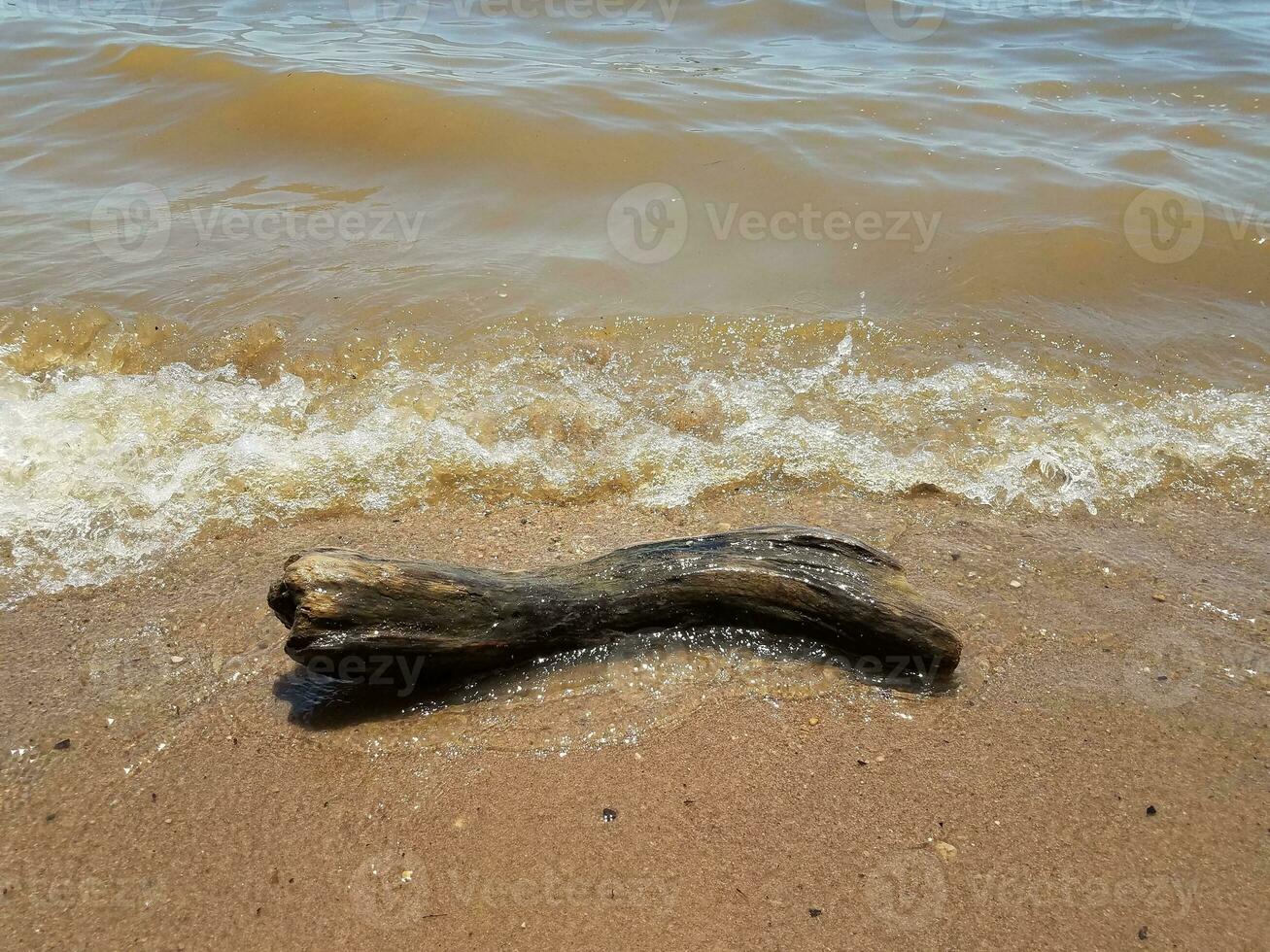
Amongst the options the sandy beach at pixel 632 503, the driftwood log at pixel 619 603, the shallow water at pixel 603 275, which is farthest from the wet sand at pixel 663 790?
the shallow water at pixel 603 275

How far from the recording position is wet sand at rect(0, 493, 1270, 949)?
2316 millimetres

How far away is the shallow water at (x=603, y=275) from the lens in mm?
4195

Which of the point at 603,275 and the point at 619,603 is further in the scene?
the point at 603,275

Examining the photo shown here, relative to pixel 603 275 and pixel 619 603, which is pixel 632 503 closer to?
pixel 619 603

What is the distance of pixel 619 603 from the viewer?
3.07 metres

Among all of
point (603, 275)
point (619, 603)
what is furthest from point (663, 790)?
point (603, 275)

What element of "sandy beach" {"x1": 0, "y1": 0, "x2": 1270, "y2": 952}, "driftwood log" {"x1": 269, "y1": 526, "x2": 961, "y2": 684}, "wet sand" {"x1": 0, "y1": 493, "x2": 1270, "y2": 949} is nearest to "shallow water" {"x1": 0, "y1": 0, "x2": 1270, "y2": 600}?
"sandy beach" {"x1": 0, "y1": 0, "x2": 1270, "y2": 952}

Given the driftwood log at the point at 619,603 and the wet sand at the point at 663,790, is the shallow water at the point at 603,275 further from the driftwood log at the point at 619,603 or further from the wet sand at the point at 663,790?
the driftwood log at the point at 619,603

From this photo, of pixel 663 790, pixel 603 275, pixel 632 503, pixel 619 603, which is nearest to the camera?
pixel 663 790

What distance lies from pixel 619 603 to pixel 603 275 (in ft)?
10.7

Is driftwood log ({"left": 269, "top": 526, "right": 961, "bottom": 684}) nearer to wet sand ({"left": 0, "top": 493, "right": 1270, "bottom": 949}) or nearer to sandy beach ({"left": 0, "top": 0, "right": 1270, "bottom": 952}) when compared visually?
sandy beach ({"left": 0, "top": 0, "right": 1270, "bottom": 952})

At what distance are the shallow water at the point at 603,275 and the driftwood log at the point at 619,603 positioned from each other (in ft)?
3.30

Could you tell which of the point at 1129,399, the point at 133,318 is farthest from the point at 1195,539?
the point at 133,318

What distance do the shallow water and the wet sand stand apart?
31.1 inches
